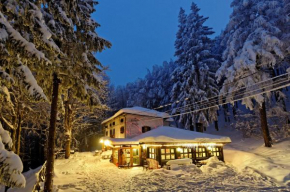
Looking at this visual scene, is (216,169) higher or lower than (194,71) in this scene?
lower

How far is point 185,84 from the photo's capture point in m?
28.3

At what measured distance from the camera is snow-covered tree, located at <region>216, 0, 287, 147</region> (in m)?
17.6

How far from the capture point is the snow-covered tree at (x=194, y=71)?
27.3 metres

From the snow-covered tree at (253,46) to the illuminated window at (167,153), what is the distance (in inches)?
317

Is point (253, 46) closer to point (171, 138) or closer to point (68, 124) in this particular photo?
point (171, 138)

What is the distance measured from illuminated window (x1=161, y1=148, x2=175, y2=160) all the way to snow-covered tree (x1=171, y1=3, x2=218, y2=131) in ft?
26.6

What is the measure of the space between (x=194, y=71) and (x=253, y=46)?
1019 centimetres

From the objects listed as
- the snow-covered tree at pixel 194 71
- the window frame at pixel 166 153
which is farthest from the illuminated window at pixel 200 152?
the snow-covered tree at pixel 194 71

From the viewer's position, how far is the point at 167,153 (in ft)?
65.8

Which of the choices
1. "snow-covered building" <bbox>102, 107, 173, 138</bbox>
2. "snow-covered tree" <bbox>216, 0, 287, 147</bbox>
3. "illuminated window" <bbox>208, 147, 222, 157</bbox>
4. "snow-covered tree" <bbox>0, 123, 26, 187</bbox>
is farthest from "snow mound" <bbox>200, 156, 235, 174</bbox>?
"snow-covered tree" <bbox>0, 123, 26, 187</bbox>

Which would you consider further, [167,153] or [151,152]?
[151,152]

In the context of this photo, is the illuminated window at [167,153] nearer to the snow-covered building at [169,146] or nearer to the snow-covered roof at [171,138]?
the snow-covered building at [169,146]

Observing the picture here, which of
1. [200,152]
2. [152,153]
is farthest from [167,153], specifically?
[200,152]

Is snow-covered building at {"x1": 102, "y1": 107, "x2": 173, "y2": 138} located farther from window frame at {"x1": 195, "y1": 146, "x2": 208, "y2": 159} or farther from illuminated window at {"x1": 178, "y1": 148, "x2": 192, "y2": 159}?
window frame at {"x1": 195, "y1": 146, "x2": 208, "y2": 159}
